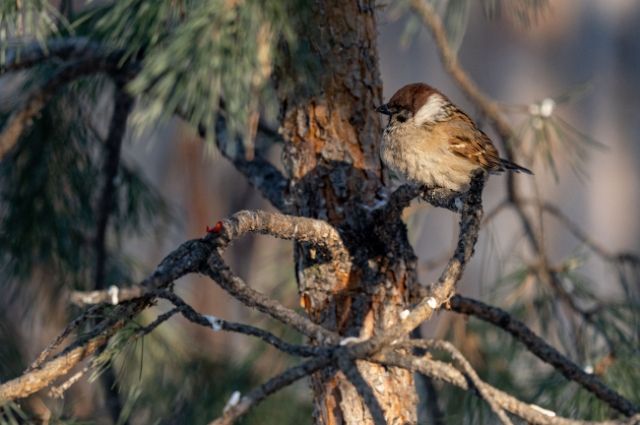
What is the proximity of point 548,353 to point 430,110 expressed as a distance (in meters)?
0.62

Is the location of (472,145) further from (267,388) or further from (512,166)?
(267,388)

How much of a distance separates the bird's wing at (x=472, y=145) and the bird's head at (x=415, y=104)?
47mm

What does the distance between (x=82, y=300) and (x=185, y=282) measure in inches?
158

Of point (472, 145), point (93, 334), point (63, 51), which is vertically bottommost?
point (93, 334)

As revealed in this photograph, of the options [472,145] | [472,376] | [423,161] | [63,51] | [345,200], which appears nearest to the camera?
[472,376]

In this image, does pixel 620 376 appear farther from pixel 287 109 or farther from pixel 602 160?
pixel 602 160

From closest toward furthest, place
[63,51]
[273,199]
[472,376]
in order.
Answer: [472,376] → [273,199] → [63,51]

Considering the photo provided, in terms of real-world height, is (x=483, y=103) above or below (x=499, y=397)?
above

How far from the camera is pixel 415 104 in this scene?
181 centimetres

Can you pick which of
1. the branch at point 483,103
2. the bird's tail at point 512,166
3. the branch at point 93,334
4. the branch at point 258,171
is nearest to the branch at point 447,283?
the branch at point 93,334

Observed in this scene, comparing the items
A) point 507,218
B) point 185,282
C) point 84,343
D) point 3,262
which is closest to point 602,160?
point 507,218

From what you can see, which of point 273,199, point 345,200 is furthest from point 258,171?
point 345,200

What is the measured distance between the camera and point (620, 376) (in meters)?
1.74

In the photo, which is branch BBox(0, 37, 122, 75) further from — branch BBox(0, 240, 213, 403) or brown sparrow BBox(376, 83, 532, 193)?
branch BBox(0, 240, 213, 403)
